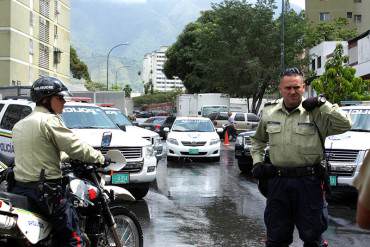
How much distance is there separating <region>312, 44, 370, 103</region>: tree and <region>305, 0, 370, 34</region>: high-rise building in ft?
164

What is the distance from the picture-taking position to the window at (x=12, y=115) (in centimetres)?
1180

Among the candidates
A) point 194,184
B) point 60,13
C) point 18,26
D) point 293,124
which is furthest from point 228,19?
point 293,124

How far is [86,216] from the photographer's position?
550cm

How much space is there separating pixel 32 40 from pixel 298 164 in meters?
51.7

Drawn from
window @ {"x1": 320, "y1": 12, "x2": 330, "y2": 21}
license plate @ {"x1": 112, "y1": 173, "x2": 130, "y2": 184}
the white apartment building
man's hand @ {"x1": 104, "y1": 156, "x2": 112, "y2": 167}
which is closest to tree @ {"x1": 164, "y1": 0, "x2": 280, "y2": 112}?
the white apartment building

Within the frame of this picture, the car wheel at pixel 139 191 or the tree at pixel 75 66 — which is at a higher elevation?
the tree at pixel 75 66

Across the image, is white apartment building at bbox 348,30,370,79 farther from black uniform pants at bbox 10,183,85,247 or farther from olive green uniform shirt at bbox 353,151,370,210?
olive green uniform shirt at bbox 353,151,370,210

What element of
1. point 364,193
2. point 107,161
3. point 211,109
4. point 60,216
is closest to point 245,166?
point 107,161

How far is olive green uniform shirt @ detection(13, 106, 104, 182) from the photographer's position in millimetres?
4941

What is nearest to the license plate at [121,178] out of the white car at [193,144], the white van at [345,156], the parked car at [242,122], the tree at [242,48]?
the white van at [345,156]

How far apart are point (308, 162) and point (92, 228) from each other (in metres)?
2.02

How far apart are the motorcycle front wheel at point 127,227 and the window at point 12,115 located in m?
6.36

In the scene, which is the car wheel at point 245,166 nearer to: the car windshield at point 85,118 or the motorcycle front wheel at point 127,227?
the car windshield at point 85,118

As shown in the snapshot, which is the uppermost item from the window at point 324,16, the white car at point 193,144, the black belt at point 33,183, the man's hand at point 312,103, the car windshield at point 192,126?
the window at point 324,16
